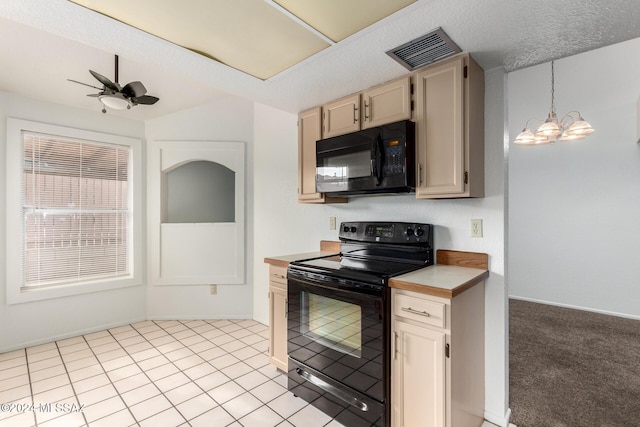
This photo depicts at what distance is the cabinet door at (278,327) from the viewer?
96.0 inches

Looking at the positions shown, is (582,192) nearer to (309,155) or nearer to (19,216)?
(309,155)

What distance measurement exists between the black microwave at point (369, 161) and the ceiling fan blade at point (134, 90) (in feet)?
5.32

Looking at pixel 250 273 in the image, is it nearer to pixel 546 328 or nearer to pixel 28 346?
pixel 28 346

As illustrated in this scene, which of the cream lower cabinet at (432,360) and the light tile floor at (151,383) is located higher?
the cream lower cabinet at (432,360)

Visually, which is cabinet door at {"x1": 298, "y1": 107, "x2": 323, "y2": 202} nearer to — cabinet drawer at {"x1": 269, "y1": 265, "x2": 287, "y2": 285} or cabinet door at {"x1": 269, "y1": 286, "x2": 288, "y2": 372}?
cabinet drawer at {"x1": 269, "y1": 265, "x2": 287, "y2": 285}

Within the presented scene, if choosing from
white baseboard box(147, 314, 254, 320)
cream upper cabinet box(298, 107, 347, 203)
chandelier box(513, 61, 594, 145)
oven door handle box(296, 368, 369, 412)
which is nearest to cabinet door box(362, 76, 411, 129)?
cream upper cabinet box(298, 107, 347, 203)

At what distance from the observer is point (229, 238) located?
3830 mm

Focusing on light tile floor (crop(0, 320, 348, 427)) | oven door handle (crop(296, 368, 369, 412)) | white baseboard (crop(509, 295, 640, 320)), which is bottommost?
light tile floor (crop(0, 320, 348, 427))

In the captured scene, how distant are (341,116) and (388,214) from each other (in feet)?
2.81

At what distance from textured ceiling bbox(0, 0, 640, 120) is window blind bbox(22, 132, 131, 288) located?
814 millimetres

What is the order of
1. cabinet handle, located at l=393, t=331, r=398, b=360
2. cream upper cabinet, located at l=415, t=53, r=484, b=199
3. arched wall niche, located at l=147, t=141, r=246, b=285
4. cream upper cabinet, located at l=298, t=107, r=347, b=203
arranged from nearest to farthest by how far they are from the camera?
cabinet handle, located at l=393, t=331, r=398, b=360, cream upper cabinet, located at l=415, t=53, r=484, b=199, cream upper cabinet, located at l=298, t=107, r=347, b=203, arched wall niche, located at l=147, t=141, r=246, b=285

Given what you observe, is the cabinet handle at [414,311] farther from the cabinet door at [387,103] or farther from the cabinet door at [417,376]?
the cabinet door at [387,103]

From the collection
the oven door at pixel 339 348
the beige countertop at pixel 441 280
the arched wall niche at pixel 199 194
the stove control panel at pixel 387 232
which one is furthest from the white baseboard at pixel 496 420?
the arched wall niche at pixel 199 194

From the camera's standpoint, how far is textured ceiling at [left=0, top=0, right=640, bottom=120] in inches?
57.4
